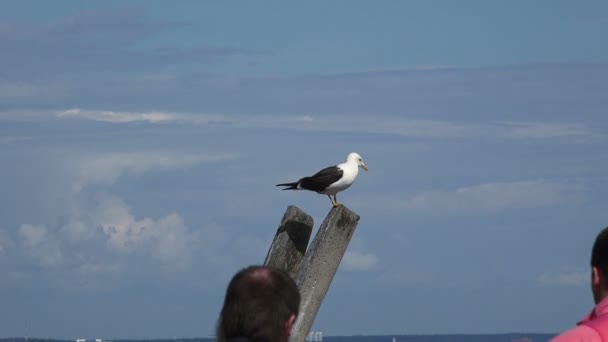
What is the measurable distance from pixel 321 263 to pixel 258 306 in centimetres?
456

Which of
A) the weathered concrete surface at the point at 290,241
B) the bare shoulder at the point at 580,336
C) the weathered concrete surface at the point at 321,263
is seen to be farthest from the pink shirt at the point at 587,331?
the weathered concrete surface at the point at 290,241

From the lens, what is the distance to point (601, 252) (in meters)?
5.48

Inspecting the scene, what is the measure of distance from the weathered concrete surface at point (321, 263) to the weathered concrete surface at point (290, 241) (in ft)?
1.32

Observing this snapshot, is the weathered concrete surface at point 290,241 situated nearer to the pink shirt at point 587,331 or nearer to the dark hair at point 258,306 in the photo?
the pink shirt at point 587,331

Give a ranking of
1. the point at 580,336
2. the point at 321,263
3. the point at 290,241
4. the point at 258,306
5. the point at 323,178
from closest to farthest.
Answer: the point at 258,306, the point at 580,336, the point at 321,263, the point at 290,241, the point at 323,178

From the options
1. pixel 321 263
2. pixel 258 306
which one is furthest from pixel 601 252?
pixel 321 263

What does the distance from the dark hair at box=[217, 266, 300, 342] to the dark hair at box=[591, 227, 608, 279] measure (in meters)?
1.58

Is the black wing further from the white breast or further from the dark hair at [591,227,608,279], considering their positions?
the dark hair at [591,227,608,279]

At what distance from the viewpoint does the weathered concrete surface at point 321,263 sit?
29.6 ft

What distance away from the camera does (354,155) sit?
15914 mm

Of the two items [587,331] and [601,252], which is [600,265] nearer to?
[601,252]

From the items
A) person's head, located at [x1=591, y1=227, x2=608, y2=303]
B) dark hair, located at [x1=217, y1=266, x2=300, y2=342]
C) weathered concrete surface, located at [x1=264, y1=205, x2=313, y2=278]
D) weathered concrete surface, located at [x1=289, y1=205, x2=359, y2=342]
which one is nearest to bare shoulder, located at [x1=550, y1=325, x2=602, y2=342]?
person's head, located at [x1=591, y1=227, x2=608, y2=303]

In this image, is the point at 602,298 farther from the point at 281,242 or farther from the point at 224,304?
the point at 281,242

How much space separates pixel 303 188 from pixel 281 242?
6332 mm
